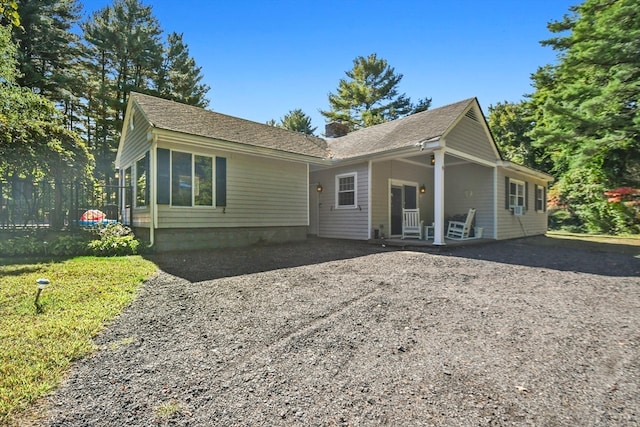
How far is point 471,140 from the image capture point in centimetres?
1048

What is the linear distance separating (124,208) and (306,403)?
10606 mm

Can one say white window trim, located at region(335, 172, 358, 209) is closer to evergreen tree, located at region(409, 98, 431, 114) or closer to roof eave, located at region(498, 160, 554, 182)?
roof eave, located at region(498, 160, 554, 182)

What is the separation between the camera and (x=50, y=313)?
134 inches

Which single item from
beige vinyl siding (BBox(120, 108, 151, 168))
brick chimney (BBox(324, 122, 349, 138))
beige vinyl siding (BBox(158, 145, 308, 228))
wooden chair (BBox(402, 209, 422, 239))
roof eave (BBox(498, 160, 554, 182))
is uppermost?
brick chimney (BBox(324, 122, 349, 138))

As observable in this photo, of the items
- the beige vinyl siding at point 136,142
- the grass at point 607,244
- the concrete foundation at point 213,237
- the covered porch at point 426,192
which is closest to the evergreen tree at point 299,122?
the covered porch at point 426,192

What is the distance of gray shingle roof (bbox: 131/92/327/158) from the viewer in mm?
7949

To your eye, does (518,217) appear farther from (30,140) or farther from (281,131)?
(30,140)

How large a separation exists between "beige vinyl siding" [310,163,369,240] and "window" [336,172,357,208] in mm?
146

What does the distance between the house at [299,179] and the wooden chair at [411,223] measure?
532 millimetres

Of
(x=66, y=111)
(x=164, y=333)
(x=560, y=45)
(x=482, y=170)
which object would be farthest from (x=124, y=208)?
(x=560, y=45)

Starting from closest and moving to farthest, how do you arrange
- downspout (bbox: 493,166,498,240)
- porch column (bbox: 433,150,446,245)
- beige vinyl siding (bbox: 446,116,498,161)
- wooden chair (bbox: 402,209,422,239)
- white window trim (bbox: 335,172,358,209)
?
1. porch column (bbox: 433,150,446,245)
2. beige vinyl siding (bbox: 446,116,498,161)
3. wooden chair (bbox: 402,209,422,239)
4. white window trim (bbox: 335,172,358,209)
5. downspout (bbox: 493,166,498,240)

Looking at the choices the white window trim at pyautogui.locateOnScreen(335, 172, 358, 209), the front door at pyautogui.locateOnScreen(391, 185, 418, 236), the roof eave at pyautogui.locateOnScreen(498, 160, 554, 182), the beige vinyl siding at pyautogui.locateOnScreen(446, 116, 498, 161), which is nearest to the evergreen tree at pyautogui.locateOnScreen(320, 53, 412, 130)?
the roof eave at pyautogui.locateOnScreen(498, 160, 554, 182)

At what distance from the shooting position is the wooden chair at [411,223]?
10.6 metres

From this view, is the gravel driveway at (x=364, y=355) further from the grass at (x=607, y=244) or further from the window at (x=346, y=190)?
the window at (x=346, y=190)
